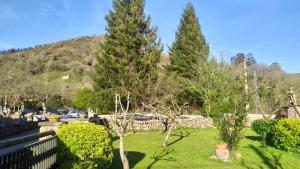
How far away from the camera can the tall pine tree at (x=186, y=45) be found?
47000mm

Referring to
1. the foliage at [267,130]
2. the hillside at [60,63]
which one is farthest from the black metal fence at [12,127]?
the hillside at [60,63]

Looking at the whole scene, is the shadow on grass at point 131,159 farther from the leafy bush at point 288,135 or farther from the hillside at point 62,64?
the hillside at point 62,64

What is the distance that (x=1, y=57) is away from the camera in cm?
12069

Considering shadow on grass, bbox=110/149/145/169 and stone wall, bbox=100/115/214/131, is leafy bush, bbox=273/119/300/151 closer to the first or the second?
shadow on grass, bbox=110/149/145/169

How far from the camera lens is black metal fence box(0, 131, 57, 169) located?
6.34 meters

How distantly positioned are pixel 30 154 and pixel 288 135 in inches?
565

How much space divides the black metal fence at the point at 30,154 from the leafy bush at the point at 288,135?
492 inches

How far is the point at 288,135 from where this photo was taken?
1811cm

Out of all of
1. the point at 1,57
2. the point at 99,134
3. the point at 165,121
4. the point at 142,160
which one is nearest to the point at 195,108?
the point at 165,121

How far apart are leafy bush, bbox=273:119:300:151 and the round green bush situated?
432 inches

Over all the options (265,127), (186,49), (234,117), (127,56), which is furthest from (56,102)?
(234,117)

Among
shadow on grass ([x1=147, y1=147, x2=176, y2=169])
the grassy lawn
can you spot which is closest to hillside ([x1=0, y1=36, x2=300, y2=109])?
the grassy lawn

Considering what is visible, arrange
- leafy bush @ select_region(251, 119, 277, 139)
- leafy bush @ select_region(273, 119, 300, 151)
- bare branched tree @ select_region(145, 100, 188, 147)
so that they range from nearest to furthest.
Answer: leafy bush @ select_region(273, 119, 300, 151)
bare branched tree @ select_region(145, 100, 188, 147)
leafy bush @ select_region(251, 119, 277, 139)

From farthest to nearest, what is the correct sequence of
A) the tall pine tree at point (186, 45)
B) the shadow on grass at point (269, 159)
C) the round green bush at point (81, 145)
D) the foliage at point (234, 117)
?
1. the tall pine tree at point (186, 45)
2. the foliage at point (234, 117)
3. the shadow on grass at point (269, 159)
4. the round green bush at point (81, 145)
